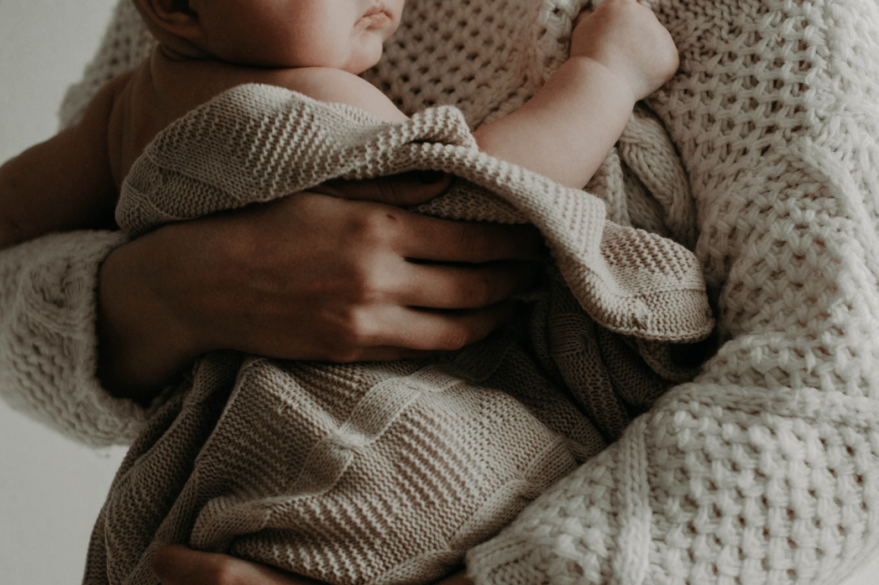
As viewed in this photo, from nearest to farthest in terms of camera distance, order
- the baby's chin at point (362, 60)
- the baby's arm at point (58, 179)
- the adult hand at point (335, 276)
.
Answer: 1. the adult hand at point (335, 276)
2. the baby's chin at point (362, 60)
3. the baby's arm at point (58, 179)

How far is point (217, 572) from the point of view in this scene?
0.57 meters

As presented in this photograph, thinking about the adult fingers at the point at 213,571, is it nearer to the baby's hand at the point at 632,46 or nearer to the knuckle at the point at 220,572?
the knuckle at the point at 220,572

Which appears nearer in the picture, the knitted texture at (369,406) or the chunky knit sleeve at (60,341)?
the knitted texture at (369,406)

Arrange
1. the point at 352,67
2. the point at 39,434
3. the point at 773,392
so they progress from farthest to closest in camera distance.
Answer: the point at 39,434, the point at 352,67, the point at 773,392

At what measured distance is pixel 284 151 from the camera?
596 millimetres

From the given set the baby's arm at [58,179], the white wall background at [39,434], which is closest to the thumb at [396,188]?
the baby's arm at [58,179]

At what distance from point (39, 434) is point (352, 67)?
4.69ft

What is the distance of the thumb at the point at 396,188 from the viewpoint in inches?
24.8

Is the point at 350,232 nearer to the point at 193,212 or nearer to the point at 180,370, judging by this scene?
the point at 193,212

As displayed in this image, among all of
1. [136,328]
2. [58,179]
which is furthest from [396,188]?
[58,179]

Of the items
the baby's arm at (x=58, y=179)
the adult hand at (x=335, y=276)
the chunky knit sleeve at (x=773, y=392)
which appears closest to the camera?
the chunky knit sleeve at (x=773, y=392)

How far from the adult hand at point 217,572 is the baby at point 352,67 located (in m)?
0.44

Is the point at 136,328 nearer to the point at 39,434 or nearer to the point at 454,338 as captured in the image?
the point at 454,338

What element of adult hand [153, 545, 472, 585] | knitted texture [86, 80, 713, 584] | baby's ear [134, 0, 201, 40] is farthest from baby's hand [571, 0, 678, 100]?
adult hand [153, 545, 472, 585]
